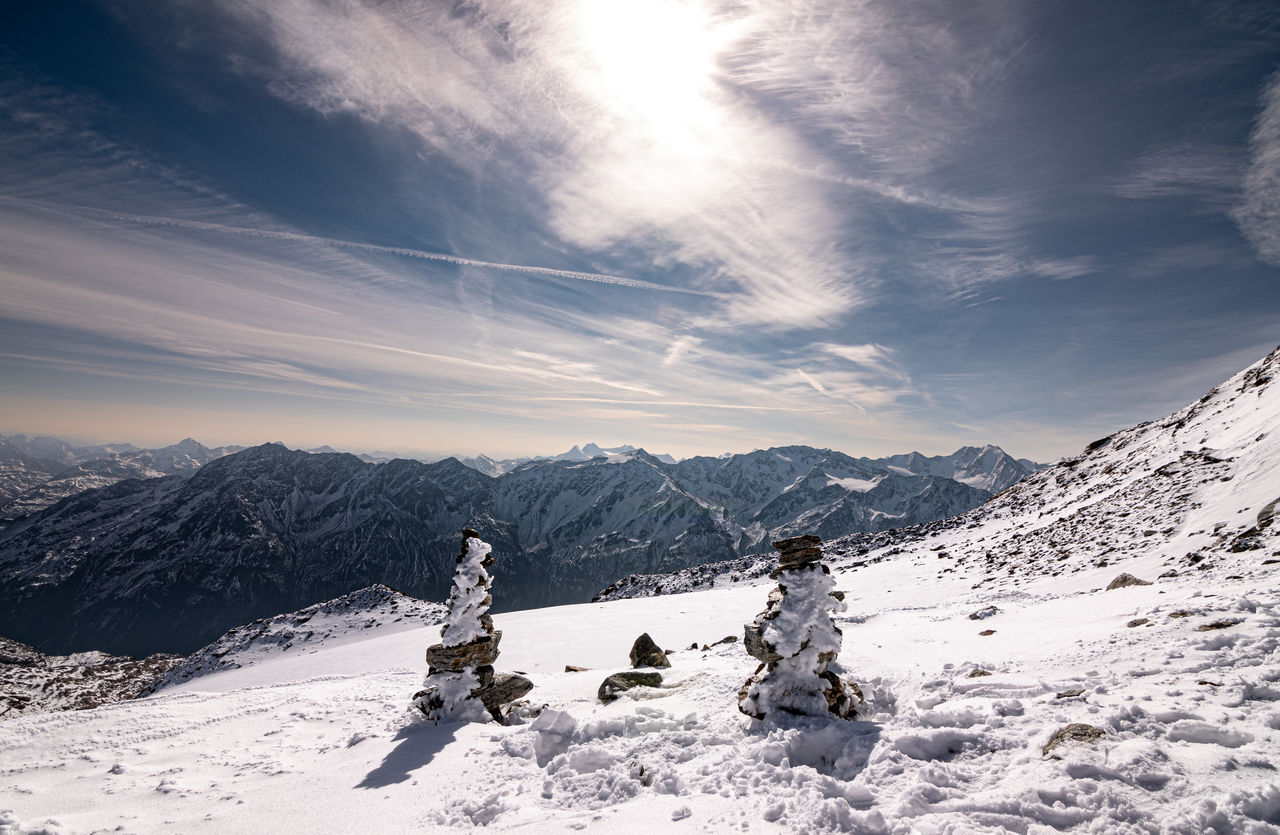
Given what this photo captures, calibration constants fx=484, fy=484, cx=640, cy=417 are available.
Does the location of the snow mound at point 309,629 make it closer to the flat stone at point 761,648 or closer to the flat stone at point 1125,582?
the flat stone at point 761,648

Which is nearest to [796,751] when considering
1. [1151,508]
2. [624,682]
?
[624,682]

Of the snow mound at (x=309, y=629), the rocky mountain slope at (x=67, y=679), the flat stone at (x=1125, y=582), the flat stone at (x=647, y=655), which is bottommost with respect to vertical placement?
the rocky mountain slope at (x=67, y=679)

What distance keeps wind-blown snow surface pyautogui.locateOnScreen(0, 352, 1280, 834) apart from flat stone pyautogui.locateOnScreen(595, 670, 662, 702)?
2.26ft

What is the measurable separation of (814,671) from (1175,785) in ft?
18.2

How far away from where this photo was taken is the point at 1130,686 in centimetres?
843

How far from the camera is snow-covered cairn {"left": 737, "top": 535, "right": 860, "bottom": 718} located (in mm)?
10453

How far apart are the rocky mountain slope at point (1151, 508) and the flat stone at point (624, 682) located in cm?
1726

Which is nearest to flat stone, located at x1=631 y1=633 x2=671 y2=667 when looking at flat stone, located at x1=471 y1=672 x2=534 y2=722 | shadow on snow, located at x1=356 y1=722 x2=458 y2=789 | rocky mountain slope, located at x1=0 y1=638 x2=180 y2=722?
flat stone, located at x1=471 y1=672 x2=534 y2=722

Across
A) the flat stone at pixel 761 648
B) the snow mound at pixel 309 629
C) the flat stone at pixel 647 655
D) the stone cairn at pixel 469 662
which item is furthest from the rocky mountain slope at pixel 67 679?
the flat stone at pixel 761 648

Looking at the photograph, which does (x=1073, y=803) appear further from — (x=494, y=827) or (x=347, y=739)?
(x=347, y=739)

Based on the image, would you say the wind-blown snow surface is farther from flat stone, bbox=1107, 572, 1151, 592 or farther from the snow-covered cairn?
flat stone, bbox=1107, 572, 1151, 592

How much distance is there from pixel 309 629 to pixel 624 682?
235 feet

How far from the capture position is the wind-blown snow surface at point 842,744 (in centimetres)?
640

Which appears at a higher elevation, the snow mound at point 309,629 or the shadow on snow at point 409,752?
the shadow on snow at point 409,752
